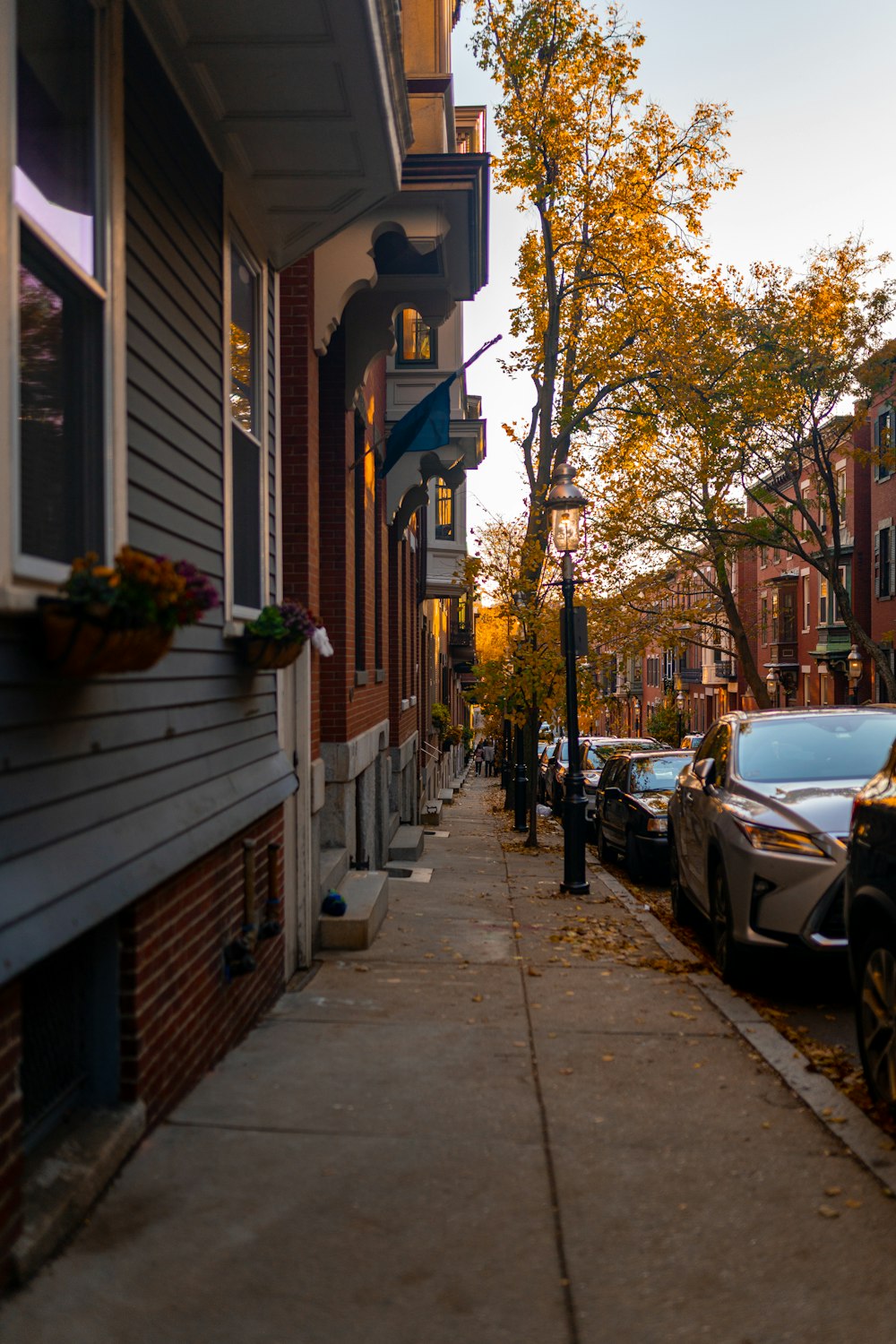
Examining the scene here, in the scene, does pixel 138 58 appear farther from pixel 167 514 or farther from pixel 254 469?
pixel 254 469

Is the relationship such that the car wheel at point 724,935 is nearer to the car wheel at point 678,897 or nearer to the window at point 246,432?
the car wheel at point 678,897

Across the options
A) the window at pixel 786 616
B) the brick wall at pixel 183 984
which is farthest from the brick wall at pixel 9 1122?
the window at pixel 786 616

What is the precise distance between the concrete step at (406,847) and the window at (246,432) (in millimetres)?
8698

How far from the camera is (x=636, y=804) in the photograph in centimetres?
1466

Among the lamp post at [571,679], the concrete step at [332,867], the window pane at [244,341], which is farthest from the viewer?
the lamp post at [571,679]

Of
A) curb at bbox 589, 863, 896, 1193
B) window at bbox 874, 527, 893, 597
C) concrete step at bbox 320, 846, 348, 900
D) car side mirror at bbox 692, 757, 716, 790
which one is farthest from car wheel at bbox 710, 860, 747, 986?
window at bbox 874, 527, 893, 597

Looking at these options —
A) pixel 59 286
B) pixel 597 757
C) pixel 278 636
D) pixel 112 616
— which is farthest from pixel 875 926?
pixel 597 757

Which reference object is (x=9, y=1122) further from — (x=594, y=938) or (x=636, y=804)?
(x=636, y=804)

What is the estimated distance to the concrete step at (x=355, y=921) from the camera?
8500 mm

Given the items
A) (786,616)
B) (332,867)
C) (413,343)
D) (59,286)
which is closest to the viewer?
(59,286)

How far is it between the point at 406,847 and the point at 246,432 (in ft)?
30.3

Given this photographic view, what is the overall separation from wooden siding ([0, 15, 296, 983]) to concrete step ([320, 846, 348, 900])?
244 cm

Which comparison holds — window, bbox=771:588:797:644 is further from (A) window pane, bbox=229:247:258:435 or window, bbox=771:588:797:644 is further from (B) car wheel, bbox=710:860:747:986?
(A) window pane, bbox=229:247:258:435

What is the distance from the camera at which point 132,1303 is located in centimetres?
328
